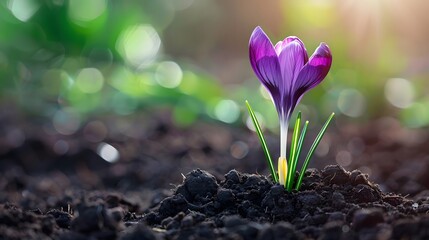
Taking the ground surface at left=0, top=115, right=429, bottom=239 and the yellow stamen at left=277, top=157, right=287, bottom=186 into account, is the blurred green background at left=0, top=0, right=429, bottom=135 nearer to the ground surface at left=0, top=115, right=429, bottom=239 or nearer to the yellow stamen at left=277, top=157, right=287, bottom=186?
the ground surface at left=0, top=115, right=429, bottom=239

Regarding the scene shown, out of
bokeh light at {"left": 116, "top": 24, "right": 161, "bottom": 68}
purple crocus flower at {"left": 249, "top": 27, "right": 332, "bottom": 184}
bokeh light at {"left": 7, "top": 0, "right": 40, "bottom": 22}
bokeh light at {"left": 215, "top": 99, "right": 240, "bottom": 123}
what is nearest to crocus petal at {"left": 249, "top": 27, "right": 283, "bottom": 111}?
purple crocus flower at {"left": 249, "top": 27, "right": 332, "bottom": 184}

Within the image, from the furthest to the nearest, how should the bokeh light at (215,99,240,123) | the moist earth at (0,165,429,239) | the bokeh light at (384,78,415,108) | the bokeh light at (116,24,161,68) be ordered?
the bokeh light at (116,24,161,68), the bokeh light at (384,78,415,108), the bokeh light at (215,99,240,123), the moist earth at (0,165,429,239)

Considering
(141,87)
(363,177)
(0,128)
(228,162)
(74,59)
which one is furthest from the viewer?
(74,59)

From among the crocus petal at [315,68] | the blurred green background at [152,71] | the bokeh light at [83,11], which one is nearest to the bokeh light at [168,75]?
the blurred green background at [152,71]

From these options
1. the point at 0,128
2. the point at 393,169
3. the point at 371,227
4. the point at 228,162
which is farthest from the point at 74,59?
the point at 371,227

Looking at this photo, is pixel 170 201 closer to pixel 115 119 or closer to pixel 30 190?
pixel 30 190

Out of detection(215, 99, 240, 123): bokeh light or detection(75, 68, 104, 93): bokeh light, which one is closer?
detection(215, 99, 240, 123): bokeh light

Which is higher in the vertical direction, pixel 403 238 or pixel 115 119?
pixel 115 119
